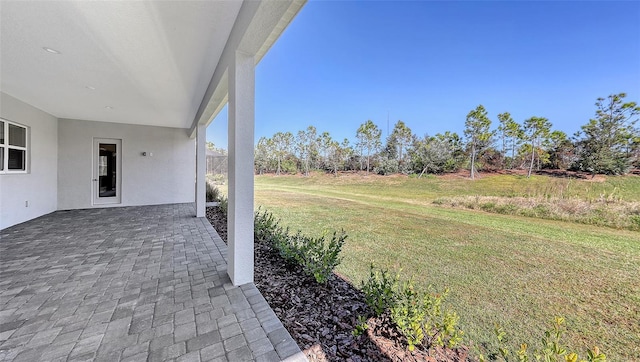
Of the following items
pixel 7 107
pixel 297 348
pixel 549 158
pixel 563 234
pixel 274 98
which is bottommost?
pixel 297 348

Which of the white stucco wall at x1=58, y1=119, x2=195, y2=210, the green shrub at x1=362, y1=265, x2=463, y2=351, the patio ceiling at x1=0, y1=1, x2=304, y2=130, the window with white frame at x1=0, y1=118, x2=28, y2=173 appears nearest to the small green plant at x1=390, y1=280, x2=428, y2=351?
the green shrub at x1=362, y1=265, x2=463, y2=351

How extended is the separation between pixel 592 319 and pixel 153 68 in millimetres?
5742

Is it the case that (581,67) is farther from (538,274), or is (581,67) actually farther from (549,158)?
(538,274)

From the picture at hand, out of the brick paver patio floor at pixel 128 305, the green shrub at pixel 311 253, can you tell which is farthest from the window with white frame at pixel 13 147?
the green shrub at pixel 311 253

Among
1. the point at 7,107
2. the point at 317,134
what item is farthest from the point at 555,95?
the point at 7,107

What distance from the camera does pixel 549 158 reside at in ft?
14.3

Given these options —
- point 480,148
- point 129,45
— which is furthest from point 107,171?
point 480,148

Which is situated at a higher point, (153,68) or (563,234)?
(153,68)

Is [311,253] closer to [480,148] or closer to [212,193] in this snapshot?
[480,148]

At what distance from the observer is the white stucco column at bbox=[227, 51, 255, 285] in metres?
2.58

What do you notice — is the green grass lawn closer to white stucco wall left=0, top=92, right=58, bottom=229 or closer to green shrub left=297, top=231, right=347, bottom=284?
green shrub left=297, top=231, right=347, bottom=284

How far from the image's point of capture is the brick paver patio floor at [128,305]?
5.70ft

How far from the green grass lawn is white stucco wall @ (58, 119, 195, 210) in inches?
190

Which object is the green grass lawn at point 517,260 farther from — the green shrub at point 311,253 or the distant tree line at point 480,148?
the green shrub at point 311,253
